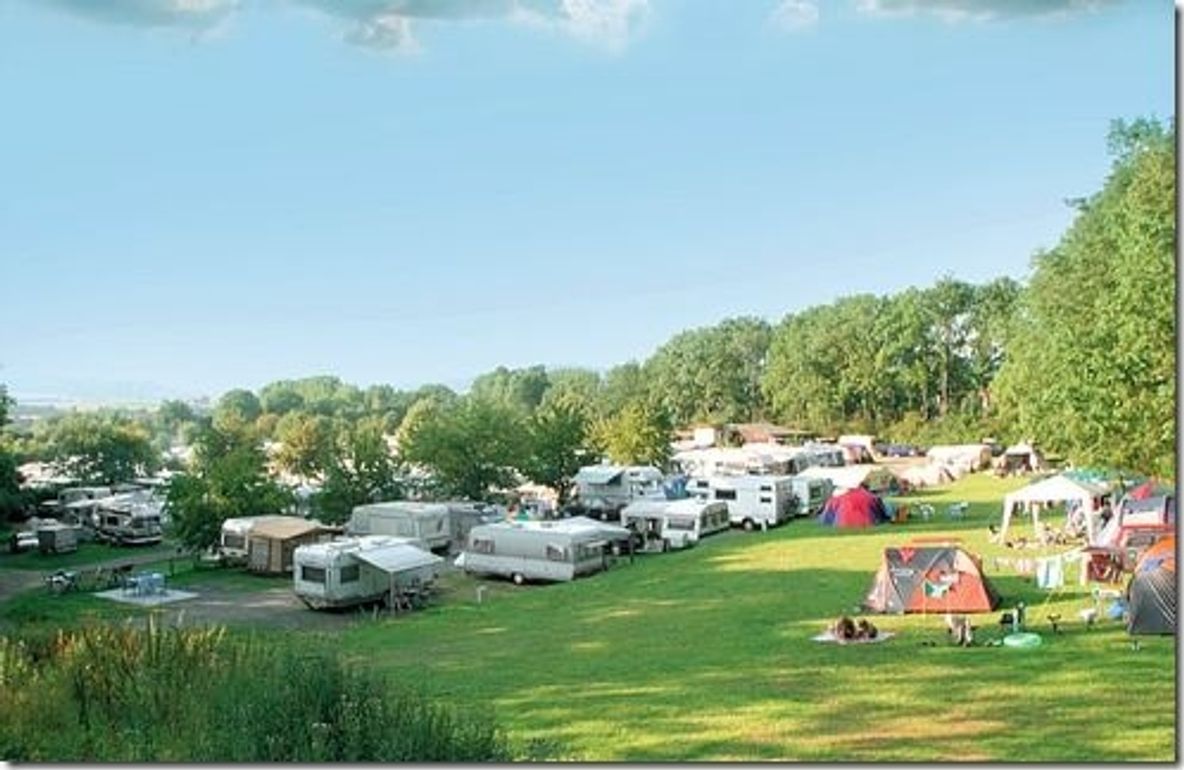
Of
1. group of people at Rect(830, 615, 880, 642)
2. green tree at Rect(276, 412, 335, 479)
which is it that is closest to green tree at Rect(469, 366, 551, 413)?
green tree at Rect(276, 412, 335, 479)

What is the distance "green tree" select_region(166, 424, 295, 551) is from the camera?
1639cm

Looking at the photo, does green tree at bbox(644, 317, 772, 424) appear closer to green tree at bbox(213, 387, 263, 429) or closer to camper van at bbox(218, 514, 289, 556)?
green tree at bbox(213, 387, 263, 429)

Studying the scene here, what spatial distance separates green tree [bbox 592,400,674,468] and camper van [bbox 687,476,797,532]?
7251 mm

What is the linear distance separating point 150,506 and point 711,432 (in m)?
16.7

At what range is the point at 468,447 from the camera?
20.5 m

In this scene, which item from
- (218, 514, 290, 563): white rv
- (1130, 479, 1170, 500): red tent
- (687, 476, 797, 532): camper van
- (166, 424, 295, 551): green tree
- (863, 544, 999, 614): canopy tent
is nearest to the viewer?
(863, 544, 999, 614): canopy tent

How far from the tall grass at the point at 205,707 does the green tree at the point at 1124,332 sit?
23.2ft

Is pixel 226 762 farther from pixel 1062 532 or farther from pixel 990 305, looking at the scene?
pixel 990 305

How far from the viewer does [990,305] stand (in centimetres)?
3275

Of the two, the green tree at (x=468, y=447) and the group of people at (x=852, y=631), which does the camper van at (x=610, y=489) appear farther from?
the group of people at (x=852, y=631)

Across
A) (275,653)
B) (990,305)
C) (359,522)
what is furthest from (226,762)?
(990,305)

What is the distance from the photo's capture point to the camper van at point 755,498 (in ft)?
56.4

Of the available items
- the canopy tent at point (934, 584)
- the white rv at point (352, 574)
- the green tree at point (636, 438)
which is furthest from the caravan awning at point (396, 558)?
the green tree at point (636, 438)

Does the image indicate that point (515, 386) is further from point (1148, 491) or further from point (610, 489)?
point (1148, 491)
